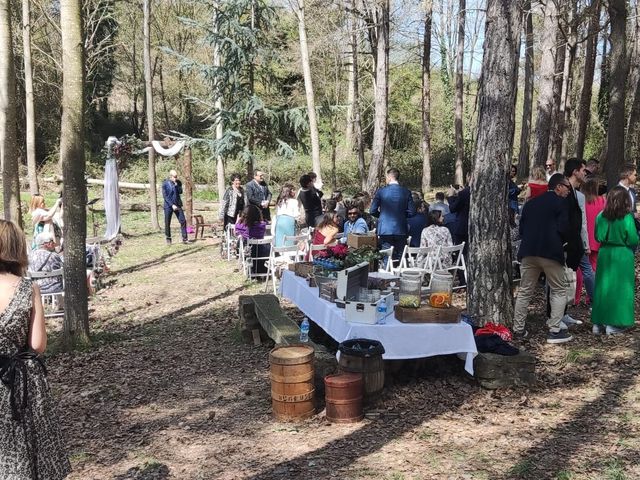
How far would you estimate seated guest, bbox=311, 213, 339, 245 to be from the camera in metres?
8.68

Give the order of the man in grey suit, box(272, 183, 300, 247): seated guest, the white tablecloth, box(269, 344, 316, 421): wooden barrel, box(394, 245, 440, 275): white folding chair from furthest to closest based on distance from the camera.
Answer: the man in grey suit < box(272, 183, 300, 247): seated guest < box(394, 245, 440, 275): white folding chair < the white tablecloth < box(269, 344, 316, 421): wooden barrel

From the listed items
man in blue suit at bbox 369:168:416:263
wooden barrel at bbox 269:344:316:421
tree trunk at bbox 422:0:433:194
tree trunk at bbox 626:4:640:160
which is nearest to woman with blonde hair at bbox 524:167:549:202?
man in blue suit at bbox 369:168:416:263

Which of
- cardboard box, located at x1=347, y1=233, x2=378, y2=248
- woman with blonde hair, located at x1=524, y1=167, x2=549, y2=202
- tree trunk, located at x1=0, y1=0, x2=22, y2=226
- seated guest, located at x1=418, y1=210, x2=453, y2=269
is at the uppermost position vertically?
tree trunk, located at x1=0, y1=0, x2=22, y2=226

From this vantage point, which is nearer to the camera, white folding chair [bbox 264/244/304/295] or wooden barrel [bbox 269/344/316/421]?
wooden barrel [bbox 269/344/316/421]

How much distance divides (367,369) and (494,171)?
8.56 feet

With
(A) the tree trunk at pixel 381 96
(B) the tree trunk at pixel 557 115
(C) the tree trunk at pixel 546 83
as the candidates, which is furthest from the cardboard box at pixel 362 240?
(B) the tree trunk at pixel 557 115

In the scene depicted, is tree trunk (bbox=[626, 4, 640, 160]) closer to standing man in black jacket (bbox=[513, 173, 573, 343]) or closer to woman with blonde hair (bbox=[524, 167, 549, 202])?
woman with blonde hair (bbox=[524, 167, 549, 202])

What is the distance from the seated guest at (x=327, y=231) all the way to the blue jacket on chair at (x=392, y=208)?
0.81 metres

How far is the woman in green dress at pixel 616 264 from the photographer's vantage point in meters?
6.52

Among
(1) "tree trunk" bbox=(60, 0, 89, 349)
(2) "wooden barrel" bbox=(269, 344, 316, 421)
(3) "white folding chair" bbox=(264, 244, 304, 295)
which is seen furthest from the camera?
(3) "white folding chair" bbox=(264, 244, 304, 295)

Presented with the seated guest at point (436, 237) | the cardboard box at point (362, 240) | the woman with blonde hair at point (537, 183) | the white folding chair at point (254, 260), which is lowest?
the white folding chair at point (254, 260)

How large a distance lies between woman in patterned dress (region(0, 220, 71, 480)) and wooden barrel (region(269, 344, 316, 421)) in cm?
210

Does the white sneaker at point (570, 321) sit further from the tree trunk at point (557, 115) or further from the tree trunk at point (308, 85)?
the tree trunk at point (557, 115)

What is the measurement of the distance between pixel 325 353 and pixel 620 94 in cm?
993
